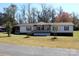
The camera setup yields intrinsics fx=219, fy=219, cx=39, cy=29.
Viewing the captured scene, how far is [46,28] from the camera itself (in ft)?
95.5

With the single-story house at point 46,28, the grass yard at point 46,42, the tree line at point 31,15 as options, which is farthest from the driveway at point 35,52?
the single-story house at point 46,28

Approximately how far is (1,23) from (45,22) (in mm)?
6305

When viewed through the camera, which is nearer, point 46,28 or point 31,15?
point 31,15

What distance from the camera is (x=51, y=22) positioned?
2761cm

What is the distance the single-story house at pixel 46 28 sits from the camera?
27.9 meters

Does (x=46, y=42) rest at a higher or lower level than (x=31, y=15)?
→ lower

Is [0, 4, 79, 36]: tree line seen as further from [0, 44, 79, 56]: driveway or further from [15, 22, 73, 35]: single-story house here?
[0, 44, 79, 56]: driveway

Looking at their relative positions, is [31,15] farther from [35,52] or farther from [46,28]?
[35,52]

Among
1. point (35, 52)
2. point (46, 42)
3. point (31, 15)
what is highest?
point (31, 15)

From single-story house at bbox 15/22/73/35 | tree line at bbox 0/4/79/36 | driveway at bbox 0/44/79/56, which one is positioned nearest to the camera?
driveway at bbox 0/44/79/56

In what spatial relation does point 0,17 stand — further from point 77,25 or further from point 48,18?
point 77,25

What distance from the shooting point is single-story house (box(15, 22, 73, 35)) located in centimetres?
2792

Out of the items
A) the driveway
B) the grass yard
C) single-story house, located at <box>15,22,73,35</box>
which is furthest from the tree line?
the driveway

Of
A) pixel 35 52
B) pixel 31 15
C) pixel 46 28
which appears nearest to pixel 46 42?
pixel 31 15
